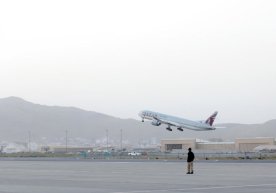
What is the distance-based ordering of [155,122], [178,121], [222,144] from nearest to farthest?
[155,122] → [178,121] → [222,144]

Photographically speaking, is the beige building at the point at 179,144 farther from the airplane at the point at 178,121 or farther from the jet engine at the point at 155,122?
the jet engine at the point at 155,122

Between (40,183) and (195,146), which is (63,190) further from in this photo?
(195,146)

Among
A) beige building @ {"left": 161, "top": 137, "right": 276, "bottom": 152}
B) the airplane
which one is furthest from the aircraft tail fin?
beige building @ {"left": 161, "top": 137, "right": 276, "bottom": 152}

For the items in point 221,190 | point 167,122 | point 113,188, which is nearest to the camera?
point 221,190

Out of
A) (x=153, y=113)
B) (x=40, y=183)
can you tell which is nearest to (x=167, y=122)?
(x=153, y=113)

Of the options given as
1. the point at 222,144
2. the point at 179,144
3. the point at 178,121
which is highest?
the point at 178,121

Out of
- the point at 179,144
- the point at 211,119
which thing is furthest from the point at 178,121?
the point at 179,144

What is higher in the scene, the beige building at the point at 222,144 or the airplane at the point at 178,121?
the airplane at the point at 178,121

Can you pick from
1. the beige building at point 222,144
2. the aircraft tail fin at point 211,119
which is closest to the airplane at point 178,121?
the aircraft tail fin at point 211,119

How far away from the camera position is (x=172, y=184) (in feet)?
115

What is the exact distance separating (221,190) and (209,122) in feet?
384

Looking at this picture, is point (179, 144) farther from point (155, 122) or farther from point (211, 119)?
point (155, 122)

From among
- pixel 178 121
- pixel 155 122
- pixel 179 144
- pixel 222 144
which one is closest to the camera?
pixel 155 122

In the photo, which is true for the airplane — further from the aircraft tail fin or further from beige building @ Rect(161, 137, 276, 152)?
beige building @ Rect(161, 137, 276, 152)
